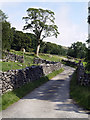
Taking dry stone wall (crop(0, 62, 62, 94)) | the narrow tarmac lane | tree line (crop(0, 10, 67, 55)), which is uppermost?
tree line (crop(0, 10, 67, 55))

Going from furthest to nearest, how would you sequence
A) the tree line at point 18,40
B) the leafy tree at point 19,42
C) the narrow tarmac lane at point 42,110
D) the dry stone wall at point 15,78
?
the leafy tree at point 19,42 → the tree line at point 18,40 → the dry stone wall at point 15,78 → the narrow tarmac lane at point 42,110

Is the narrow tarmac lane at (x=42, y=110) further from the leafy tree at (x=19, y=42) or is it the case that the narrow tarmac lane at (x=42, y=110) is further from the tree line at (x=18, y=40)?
the leafy tree at (x=19, y=42)

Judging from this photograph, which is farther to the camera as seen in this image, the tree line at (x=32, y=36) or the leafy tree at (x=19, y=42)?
the leafy tree at (x=19, y=42)

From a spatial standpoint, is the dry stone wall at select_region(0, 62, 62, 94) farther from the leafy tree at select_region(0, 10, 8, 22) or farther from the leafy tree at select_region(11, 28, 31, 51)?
the leafy tree at select_region(11, 28, 31, 51)

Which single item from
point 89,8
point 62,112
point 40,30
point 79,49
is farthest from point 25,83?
point 79,49

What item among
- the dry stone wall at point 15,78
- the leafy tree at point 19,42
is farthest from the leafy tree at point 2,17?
the leafy tree at point 19,42

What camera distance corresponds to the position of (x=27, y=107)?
35.3ft

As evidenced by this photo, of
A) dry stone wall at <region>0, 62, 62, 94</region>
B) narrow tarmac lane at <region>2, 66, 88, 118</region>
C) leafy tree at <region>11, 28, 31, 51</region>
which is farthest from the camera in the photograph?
leafy tree at <region>11, 28, 31, 51</region>

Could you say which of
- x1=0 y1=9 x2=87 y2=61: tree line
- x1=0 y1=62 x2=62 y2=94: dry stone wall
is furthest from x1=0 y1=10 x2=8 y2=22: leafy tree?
x1=0 y1=62 x2=62 y2=94: dry stone wall

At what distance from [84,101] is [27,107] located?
4.47m

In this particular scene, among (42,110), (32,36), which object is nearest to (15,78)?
(42,110)

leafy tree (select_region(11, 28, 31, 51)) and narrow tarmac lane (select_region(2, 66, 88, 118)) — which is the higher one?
leafy tree (select_region(11, 28, 31, 51))

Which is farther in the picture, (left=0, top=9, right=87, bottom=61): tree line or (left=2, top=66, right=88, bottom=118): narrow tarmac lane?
(left=0, top=9, right=87, bottom=61): tree line

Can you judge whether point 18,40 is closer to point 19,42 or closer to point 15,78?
point 19,42
